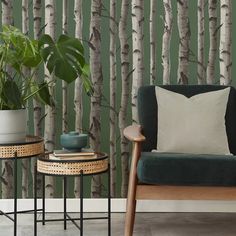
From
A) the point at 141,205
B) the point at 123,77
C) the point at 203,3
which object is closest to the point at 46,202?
the point at 141,205

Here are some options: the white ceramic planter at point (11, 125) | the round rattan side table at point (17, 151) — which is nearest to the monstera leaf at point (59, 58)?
the white ceramic planter at point (11, 125)

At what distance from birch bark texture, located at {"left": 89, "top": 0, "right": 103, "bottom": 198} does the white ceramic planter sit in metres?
0.70

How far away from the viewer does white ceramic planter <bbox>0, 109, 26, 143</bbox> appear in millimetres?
2865

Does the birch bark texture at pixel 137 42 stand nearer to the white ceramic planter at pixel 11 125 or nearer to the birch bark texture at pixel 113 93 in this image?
the birch bark texture at pixel 113 93

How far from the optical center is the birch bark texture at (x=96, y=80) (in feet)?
11.4

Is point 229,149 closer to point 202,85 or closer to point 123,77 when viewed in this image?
point 202,85

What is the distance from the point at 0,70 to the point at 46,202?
985 millimetres

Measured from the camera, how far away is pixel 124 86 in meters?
3.52

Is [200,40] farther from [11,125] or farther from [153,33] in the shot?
[11,125]

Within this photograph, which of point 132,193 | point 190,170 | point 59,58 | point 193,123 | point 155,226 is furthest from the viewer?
point 155,226

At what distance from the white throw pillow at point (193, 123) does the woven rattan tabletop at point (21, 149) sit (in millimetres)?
709

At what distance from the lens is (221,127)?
10.2 feet

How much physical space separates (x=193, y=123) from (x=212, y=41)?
728 mm

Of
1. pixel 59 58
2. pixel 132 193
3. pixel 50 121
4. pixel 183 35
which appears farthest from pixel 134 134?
pixel 183 35
